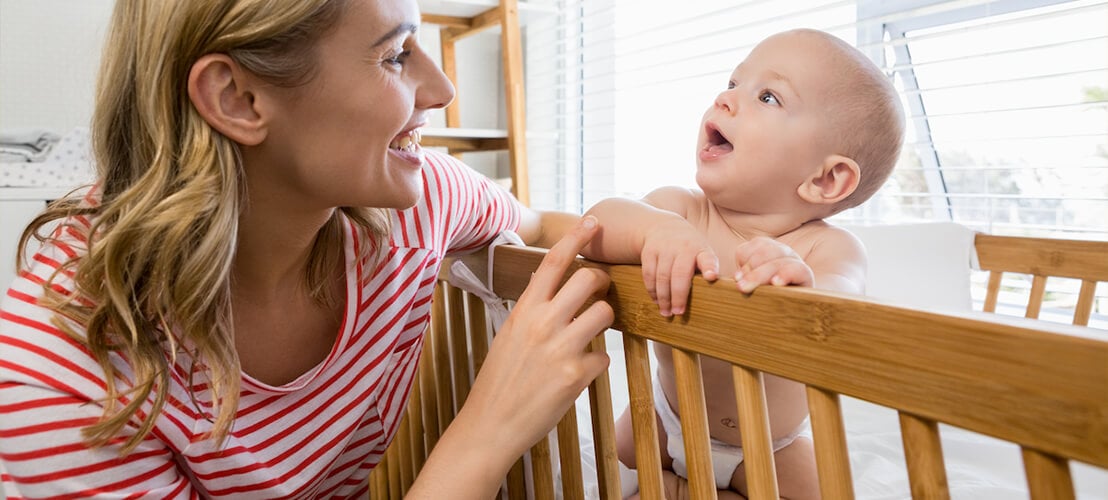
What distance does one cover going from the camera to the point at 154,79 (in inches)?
27.1

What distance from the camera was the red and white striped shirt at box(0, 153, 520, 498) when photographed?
0.65m

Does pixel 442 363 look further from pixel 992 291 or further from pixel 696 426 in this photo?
pixel 992 291

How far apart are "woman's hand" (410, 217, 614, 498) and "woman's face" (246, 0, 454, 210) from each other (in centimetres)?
20

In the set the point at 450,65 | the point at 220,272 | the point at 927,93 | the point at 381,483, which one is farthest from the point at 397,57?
the point at 450,65

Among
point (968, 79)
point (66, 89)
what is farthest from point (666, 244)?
point (66, 89)

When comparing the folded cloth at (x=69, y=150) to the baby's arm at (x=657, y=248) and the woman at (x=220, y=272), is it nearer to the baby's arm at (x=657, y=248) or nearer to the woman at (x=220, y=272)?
the woman at (x=220, y=272)

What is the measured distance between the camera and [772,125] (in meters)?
0.91

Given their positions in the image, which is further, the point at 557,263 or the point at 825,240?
the point at 825,240

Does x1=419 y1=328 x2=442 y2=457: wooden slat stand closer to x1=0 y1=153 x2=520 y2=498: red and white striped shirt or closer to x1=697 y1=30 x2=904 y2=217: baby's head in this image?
x1=0 y1=153 x2=520 y2=498: red and white striped shirt

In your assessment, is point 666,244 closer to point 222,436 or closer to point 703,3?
point 222,436

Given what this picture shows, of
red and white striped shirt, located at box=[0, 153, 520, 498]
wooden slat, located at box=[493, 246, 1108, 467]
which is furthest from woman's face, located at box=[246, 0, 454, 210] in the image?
wooden slat, located at box=[493, 246, 1108, 467]

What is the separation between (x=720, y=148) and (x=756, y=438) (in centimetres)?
48

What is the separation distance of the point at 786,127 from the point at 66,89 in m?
2.21

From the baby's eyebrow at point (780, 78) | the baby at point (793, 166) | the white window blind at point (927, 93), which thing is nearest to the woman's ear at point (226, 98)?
the baby at point (793, 166)
